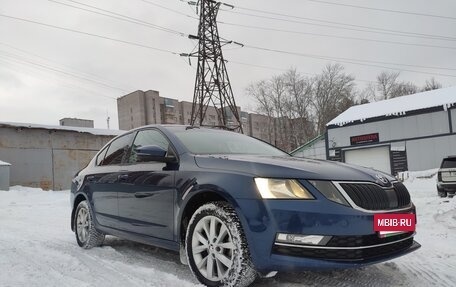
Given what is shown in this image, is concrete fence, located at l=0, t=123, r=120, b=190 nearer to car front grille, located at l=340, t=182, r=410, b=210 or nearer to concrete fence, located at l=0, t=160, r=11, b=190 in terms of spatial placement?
concrete fence, located at l=0, t=160, r=11, b=190

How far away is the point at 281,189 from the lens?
10.3ft

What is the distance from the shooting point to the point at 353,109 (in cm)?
3488

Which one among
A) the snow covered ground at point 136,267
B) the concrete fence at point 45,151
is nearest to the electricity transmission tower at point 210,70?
the concrete fence at point 45,151

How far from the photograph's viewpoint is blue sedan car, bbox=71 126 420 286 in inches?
120

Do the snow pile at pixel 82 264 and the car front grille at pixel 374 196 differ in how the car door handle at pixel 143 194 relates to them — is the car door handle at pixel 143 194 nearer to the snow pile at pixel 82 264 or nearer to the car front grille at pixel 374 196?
the snow pile at pixel 82 264

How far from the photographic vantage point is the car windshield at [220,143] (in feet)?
13.7

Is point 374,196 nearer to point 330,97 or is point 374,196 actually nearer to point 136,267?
point 136,267

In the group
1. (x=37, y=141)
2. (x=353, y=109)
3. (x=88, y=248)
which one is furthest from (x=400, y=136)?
(x=88, y=248)

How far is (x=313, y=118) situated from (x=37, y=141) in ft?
122

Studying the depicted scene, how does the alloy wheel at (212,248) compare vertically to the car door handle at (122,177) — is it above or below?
below

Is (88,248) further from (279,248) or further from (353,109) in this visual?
(353,109)

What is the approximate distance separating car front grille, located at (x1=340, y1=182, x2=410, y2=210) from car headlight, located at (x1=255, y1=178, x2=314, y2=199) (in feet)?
1.04

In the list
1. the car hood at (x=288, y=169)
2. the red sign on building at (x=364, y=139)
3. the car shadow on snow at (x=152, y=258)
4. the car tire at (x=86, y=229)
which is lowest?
the car shadow on snow at (x=152, y=258)

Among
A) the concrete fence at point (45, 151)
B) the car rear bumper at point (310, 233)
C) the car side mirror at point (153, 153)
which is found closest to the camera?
the car rear bumper at point (310, 233)
